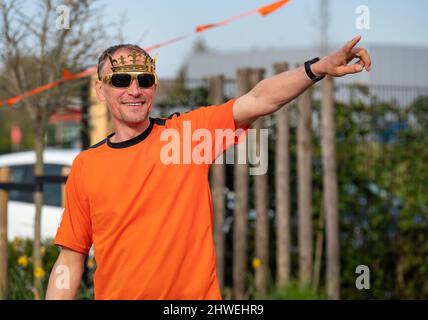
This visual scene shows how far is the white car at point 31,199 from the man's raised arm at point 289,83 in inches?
265

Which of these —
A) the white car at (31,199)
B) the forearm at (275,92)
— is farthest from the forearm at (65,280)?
the white car at (31,199)

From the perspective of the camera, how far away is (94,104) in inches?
293

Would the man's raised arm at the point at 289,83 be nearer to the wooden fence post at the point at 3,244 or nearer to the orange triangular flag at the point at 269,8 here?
the orange triangular flag at the point at 269,8

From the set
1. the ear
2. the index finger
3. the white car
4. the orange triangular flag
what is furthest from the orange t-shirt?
the white car

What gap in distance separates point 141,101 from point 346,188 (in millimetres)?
5594

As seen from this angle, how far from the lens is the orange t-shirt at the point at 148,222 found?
3.10m

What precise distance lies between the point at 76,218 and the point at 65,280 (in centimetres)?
25

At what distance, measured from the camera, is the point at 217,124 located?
3.30 meters

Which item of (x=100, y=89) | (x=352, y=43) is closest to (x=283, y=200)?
(x=100, y=89)

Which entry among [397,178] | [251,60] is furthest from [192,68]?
[397,178]

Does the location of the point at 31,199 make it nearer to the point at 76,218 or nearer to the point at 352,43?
the point at 76,218

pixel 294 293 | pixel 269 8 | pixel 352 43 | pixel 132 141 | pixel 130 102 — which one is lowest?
pixel 294 293

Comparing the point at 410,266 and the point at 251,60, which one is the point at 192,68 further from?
the point at 410,266

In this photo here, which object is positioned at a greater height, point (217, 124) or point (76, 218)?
point (217, 124)
